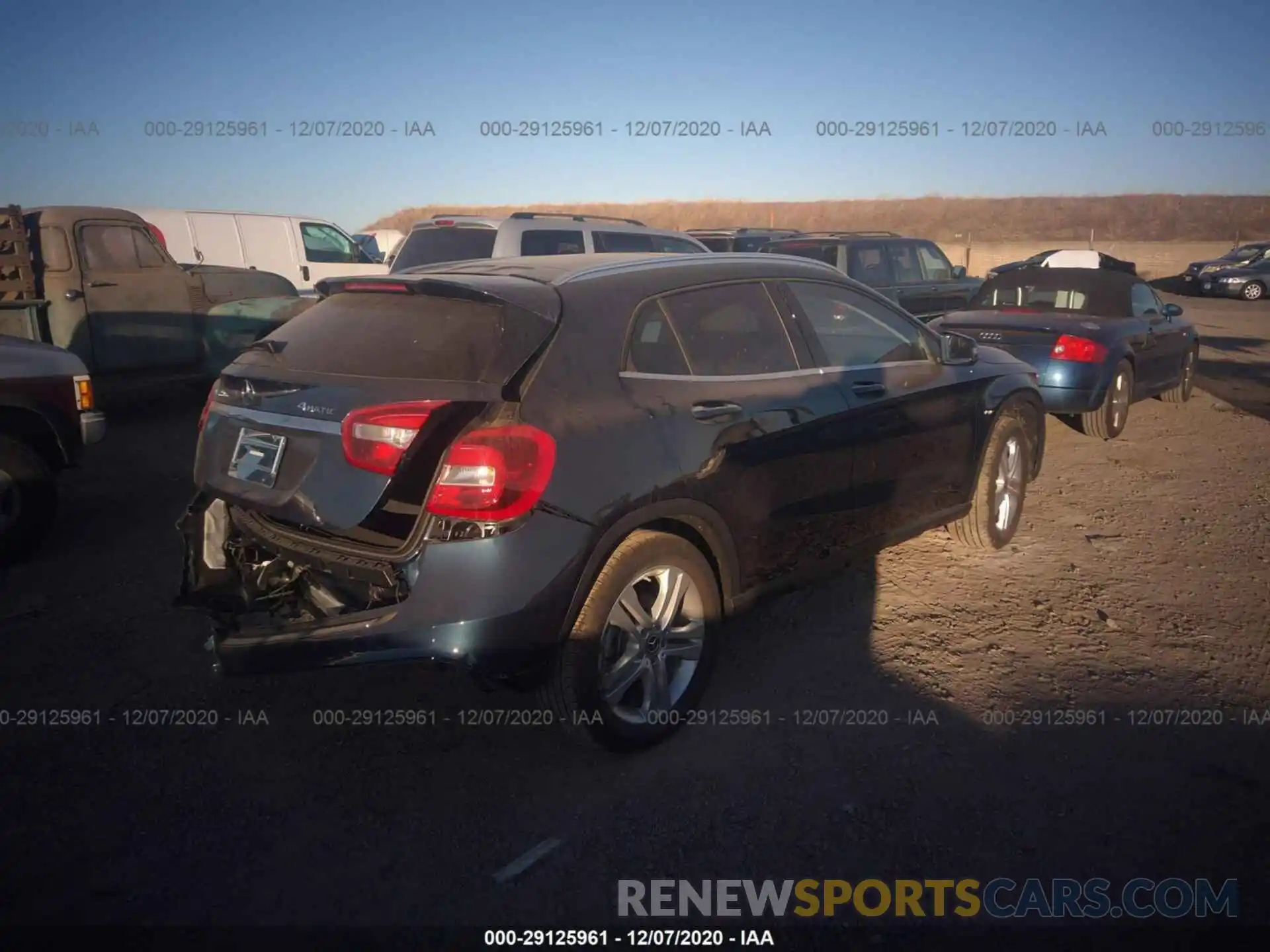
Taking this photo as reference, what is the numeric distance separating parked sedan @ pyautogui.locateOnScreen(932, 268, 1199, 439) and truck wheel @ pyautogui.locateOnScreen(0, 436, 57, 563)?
276 inches

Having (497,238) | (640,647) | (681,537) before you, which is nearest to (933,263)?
(497,238)

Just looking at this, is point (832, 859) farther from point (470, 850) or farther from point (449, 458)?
point (449, 458)

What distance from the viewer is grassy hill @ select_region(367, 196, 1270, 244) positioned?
70875mm

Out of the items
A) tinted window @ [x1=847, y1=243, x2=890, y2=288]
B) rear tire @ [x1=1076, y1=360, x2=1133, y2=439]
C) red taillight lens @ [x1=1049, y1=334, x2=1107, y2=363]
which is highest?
tinted window @ [x1=847, y1=243, x2=890, y2=288]

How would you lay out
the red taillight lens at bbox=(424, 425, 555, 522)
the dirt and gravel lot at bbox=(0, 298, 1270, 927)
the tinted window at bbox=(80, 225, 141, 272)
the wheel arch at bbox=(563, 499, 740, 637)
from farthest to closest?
the tinted window at bbox=(80, 225, 141, 272) → the wheel arch at bbox=(563, 499, 740, 637) → the red taillight lens at bbox=(424, 425, 555, 522) → the dirt and gravel lot at bbox=(0, 298, 1270, 927)

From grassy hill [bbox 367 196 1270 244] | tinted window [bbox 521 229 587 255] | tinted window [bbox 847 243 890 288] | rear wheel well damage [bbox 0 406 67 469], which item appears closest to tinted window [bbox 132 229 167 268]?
tinted window [bbox 521 229 587 255]

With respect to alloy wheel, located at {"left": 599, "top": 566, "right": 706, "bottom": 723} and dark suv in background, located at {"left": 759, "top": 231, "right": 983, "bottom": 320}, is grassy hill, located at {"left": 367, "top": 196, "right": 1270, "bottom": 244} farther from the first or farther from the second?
alloy wheel, located at {"left": 599, "top": 566, "right": 706, "bottom": 723}

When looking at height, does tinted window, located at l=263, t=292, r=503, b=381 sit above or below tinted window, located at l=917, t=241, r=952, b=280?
below

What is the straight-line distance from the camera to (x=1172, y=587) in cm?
515

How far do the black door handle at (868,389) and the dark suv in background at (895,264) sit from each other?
782 centimetres

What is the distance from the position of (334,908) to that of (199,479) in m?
1.73

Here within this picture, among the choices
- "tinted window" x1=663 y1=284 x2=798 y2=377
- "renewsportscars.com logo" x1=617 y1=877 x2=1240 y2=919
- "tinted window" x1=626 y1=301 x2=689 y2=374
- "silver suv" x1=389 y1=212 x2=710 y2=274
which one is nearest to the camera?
"renewsportscars.com logo" x1=617 y1=877 x2=1240 y2=919

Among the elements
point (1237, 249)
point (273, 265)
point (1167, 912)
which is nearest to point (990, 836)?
point (1167, 912)

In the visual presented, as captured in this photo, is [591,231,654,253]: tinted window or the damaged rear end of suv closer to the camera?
the damaged rear end of suv
